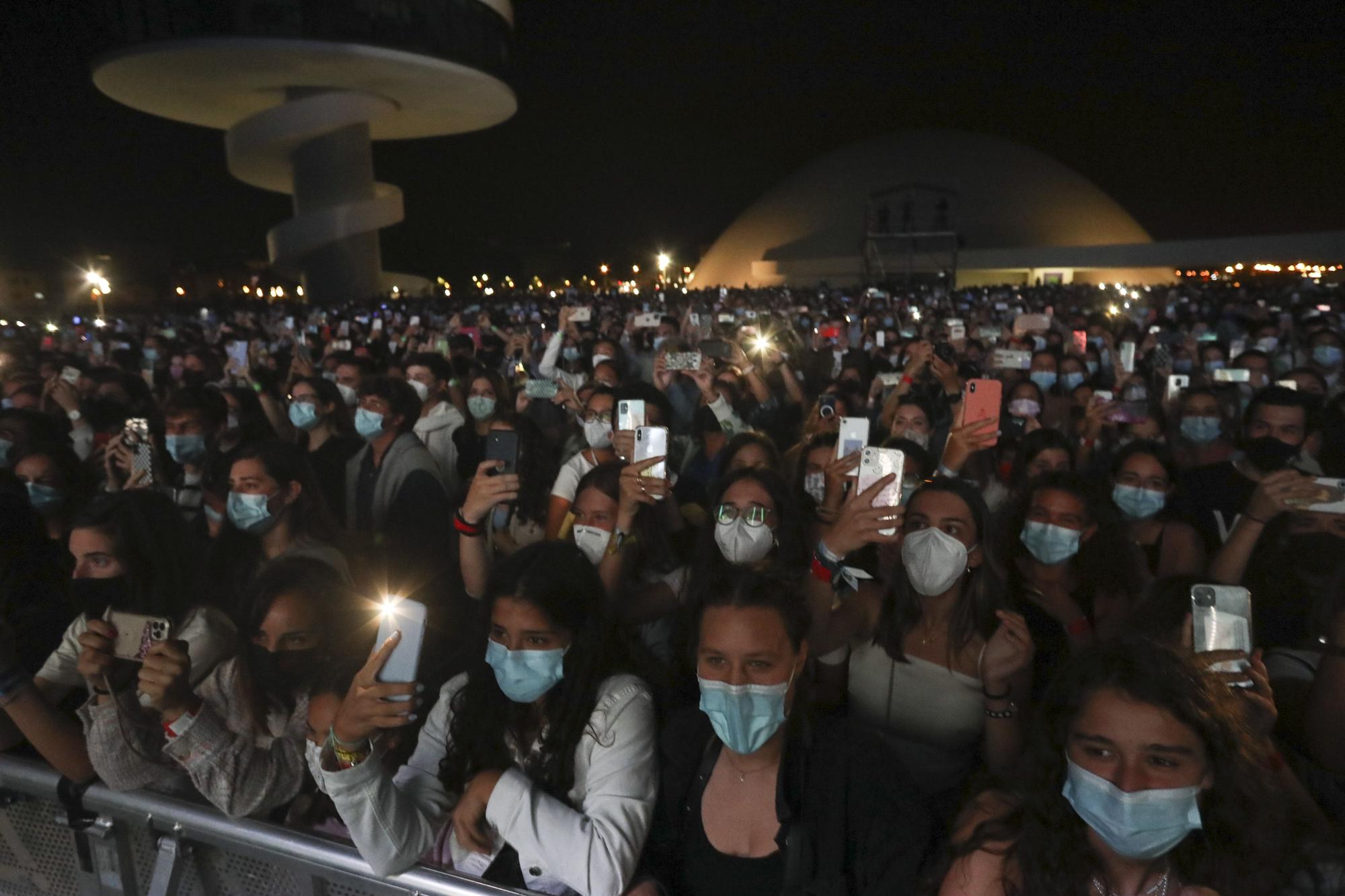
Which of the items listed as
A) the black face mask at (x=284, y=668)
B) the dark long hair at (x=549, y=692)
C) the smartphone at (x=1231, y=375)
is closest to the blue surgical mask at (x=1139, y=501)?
the dark long hair at (x=549, y=692)

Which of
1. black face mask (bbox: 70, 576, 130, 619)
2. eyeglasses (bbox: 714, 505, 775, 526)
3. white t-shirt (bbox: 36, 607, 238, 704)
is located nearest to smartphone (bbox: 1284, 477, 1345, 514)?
eyeglasses (bbox: 714, 505, 775, 526)

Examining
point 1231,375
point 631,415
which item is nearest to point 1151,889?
point 631,415

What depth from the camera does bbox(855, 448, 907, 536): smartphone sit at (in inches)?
116

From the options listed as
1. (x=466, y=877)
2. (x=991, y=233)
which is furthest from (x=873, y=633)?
(x=991, y=233)

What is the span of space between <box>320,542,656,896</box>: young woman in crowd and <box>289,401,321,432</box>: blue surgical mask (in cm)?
407

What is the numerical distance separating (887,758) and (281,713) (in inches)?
72.0

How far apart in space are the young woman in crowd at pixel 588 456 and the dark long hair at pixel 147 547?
180cm

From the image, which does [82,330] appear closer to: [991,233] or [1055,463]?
[1055,463]

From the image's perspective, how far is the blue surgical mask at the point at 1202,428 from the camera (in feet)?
17.5

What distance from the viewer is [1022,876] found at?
191cm

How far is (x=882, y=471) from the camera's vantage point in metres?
3.04

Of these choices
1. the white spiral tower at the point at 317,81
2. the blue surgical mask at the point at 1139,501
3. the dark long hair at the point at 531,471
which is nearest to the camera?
the blue surgical mask at the point at 1139,501

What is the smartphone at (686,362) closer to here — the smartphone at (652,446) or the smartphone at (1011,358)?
the smartphone at (652,446)

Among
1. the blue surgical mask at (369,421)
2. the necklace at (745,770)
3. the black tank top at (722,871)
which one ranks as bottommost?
the black tank top at (722,871)
